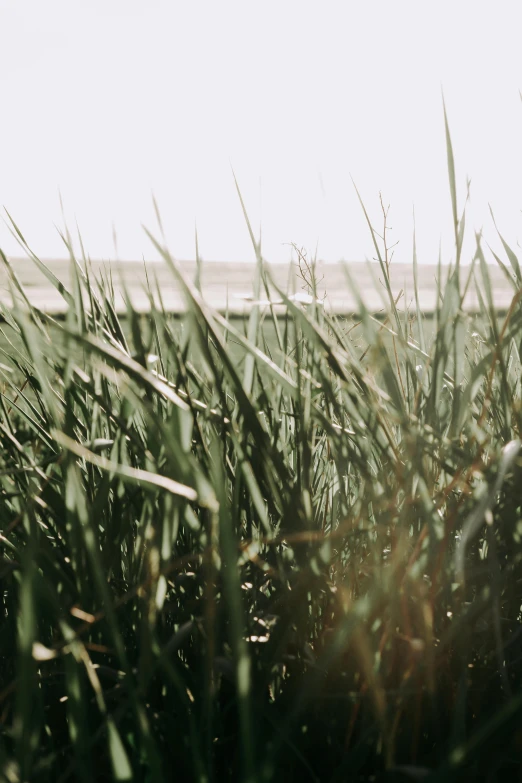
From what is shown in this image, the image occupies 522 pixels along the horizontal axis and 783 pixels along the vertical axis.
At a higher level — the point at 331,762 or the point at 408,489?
the point at 408,489

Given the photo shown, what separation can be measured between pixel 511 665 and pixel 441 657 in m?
0.06

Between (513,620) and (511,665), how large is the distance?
0.10ft

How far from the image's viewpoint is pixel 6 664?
1.45 feet

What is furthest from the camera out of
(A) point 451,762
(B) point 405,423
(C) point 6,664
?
(C) point 6,664

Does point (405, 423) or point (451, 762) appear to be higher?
point (405, 423)

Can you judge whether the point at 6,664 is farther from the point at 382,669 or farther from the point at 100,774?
the point at 382,669

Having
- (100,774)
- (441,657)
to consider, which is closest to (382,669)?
(441,657)

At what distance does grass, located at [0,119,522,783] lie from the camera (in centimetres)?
30

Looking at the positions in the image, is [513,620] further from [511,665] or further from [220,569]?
[220,569]

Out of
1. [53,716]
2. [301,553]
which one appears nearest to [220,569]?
[301,553]

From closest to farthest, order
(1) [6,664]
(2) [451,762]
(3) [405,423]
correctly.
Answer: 1. (2) [451,762]
2. (3) [405,423]
3. (1) [6,664]

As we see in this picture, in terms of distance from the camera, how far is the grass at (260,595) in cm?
30

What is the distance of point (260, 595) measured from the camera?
44cm

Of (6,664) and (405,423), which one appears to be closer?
(405,423)
